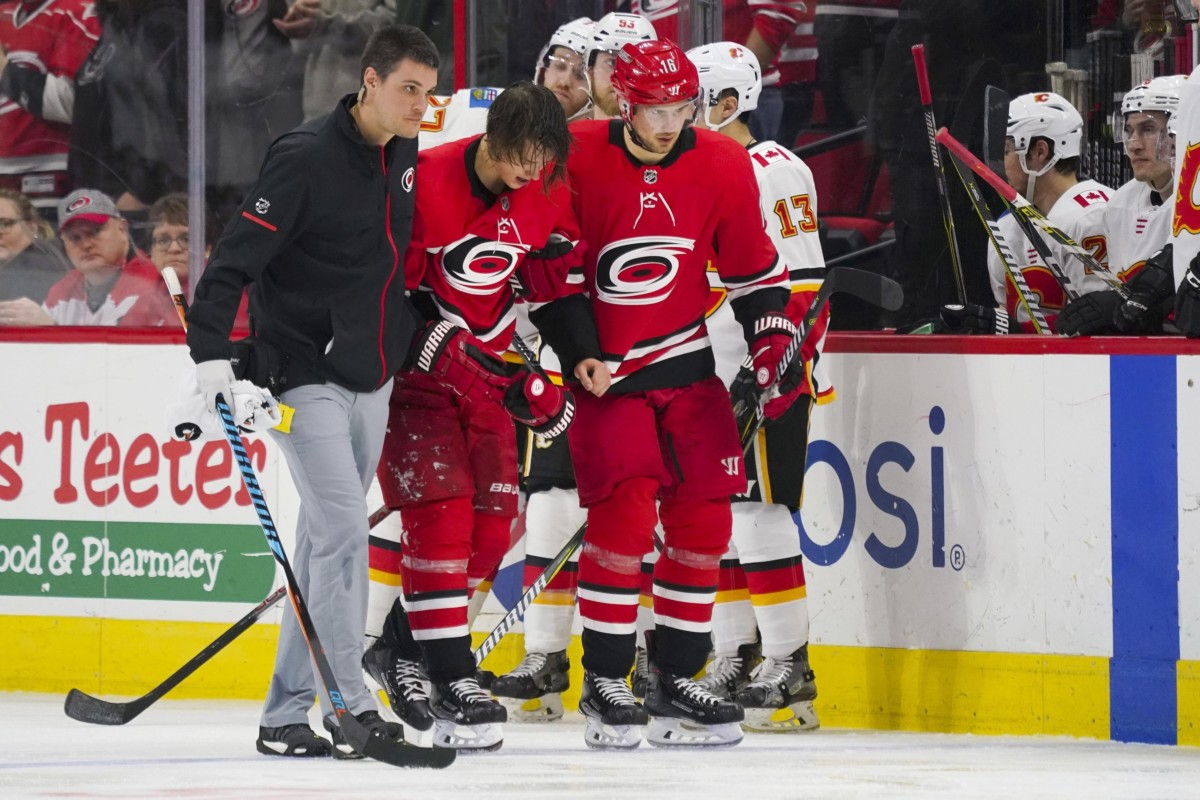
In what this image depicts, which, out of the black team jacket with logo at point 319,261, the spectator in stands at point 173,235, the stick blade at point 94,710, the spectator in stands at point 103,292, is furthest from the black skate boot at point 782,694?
the spectator in stands at point 103,292

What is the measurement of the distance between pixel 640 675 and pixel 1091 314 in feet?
4.37

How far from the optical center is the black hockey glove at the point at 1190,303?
13.5ft

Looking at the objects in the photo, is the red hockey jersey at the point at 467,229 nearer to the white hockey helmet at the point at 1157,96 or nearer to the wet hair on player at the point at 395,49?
the wet hair on player at the point at 395,49

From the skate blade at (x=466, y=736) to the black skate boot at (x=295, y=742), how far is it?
0.23 m

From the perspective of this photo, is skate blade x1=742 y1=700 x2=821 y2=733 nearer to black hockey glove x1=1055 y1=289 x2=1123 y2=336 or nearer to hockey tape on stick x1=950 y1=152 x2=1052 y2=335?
black hockey glove x1=1055 y1=289 x2=1123 y2=336

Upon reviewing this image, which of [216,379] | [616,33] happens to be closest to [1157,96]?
[616,33]

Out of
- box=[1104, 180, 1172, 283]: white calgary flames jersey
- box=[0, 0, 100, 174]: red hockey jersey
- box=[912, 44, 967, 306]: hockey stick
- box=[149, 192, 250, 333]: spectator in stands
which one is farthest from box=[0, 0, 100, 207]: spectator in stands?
box=[1104, 180, 1172, 283]: white calgary flames jersey

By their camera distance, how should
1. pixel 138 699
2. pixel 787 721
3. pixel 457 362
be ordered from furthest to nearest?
pixel 787 721, pixel 138 699, pixel 457 362

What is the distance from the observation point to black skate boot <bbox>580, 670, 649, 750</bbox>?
13.0 ft

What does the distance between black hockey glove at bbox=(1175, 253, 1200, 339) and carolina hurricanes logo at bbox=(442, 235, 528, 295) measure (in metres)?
1.38

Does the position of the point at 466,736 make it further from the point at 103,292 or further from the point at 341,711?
the point at 103,292

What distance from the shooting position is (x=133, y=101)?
6.34m

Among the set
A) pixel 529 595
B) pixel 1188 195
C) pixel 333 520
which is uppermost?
pixel 1188 195

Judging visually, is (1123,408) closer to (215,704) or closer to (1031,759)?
(1031,759)
